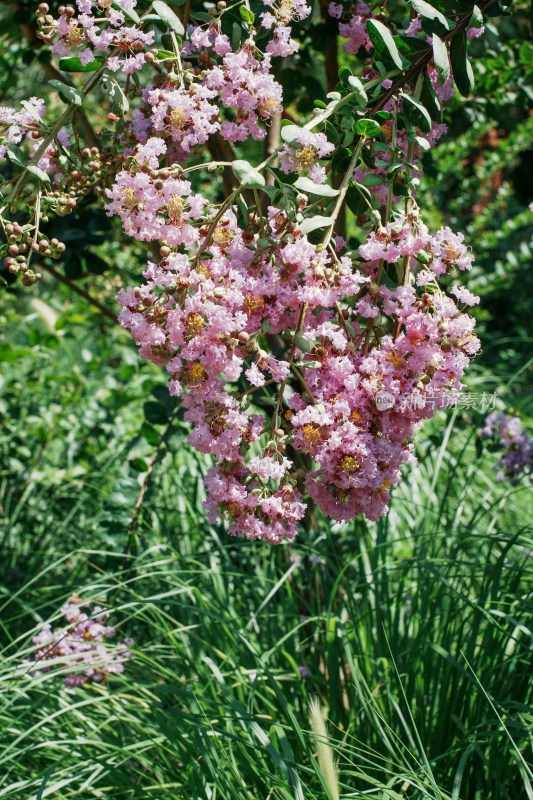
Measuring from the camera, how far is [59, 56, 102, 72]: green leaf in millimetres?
1043

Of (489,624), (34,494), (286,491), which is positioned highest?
(286,491)

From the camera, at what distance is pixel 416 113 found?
1.03 m

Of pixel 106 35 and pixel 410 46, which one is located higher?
pixel 410 46

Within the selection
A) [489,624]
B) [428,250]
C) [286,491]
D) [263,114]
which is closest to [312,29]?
[263,114]

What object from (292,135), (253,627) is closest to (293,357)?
(292,135)

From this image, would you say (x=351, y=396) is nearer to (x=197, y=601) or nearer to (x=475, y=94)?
(x=197, y=601)

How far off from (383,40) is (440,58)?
0.09 meters

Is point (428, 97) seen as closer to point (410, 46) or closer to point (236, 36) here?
point (410, 46)

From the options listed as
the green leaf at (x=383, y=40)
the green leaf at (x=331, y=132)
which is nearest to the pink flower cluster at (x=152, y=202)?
the green leaf at (x=331, y=132)

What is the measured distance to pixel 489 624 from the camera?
1383mm

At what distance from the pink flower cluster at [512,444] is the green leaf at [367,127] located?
113cm

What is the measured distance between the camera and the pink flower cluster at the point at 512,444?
1935 millimetres

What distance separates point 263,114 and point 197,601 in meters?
1.13

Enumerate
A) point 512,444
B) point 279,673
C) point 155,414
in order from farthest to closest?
point 512,444 → point 155,414 → point 279,673
